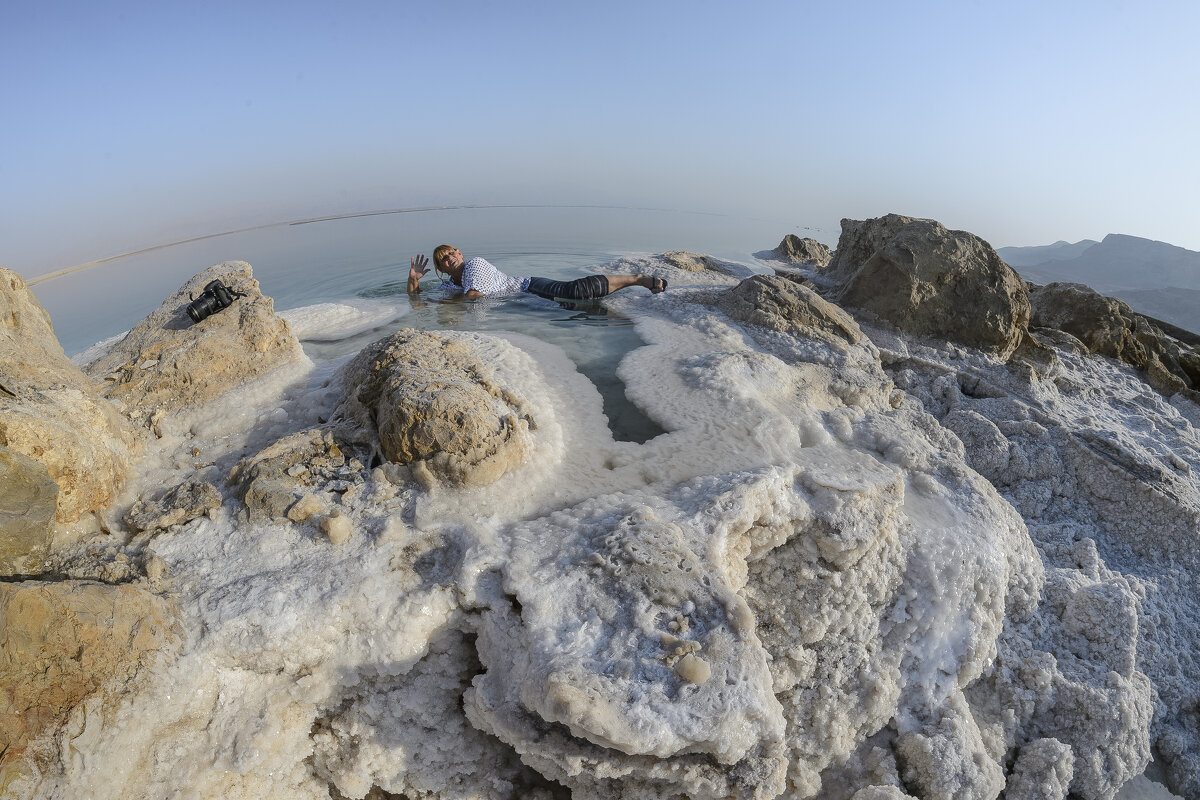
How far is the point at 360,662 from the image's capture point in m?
2.03

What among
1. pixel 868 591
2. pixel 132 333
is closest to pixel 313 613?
pixel 868 591

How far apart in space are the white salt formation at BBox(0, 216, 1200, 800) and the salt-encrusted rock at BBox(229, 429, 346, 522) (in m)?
0.02

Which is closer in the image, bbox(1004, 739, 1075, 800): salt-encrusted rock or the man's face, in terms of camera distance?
bbox(1004, 739, 1075, 800): salt-encrusted rock

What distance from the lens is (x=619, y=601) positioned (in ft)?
6.69

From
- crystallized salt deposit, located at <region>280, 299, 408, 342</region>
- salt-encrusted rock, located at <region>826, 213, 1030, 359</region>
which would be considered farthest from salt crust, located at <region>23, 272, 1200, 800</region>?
salt-encrusted rock, located at <region>826, 213, 1030, 359</region>

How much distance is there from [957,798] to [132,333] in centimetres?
541

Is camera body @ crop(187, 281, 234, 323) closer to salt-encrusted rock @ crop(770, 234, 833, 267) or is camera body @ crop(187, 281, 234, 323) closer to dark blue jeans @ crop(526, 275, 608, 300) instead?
dark blue jeans @ crop(526, 275, 608, 300)

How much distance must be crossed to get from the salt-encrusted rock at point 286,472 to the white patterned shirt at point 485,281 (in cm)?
392

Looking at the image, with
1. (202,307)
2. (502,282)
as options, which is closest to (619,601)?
(202,307)

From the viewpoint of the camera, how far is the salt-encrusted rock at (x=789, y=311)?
4.92 m

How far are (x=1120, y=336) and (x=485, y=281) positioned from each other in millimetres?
6725

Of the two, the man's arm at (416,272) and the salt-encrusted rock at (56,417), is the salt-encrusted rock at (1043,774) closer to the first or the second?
the salt-encrusted rock at (56,417)

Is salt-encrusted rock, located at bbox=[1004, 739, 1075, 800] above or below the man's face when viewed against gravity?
below

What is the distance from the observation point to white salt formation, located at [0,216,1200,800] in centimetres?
183
